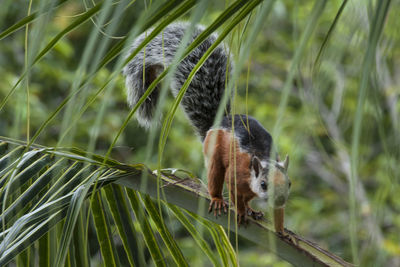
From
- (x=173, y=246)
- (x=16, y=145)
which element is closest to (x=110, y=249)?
(x=173, y=246)

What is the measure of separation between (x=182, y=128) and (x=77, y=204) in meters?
3.01

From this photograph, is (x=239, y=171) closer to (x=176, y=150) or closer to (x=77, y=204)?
(x=77, y=204)

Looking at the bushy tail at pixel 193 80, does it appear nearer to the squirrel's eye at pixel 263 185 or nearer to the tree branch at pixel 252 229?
the squirrel's eye at pixel 263 185

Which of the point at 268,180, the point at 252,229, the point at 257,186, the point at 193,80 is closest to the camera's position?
the point at 252,229

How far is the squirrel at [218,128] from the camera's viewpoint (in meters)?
1.33

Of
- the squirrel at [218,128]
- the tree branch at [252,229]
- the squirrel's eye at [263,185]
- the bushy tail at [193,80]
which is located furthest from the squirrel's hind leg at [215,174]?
the tree branch at [252,229]

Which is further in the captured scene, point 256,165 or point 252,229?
point 256,165

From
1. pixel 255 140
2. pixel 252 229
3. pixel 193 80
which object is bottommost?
pixel 252 229

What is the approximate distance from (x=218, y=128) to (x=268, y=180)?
167 millimetres

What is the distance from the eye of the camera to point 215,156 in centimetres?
141

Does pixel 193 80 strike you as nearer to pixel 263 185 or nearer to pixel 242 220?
pixel 263 185

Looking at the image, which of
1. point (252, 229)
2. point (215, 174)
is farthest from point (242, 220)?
point (215, 174)

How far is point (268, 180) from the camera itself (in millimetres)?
1286

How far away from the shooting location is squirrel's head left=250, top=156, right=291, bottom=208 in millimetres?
1267
